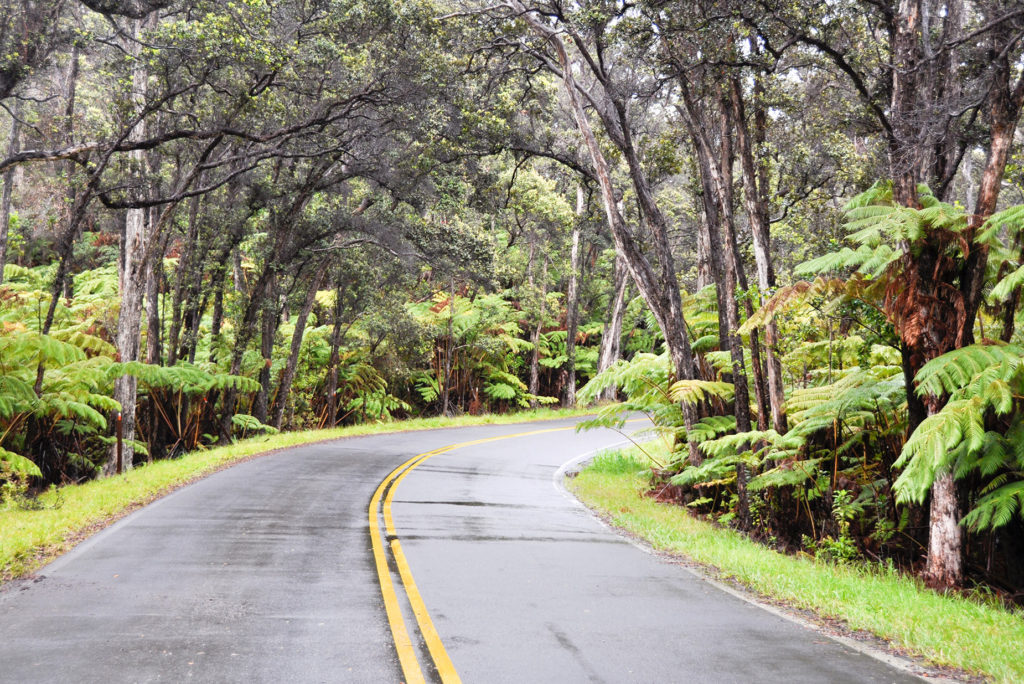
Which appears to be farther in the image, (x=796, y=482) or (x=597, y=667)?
(x=796, y=482)

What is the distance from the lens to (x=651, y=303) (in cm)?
1441

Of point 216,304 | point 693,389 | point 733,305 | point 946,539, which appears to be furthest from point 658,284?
point 216,304

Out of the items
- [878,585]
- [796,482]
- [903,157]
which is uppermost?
[903,157]

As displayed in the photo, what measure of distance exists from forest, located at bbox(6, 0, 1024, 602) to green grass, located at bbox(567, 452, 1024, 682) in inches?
33.0

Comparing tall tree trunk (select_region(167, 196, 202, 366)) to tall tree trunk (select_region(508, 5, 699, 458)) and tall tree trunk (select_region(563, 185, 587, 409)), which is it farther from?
tall tree trunk (select_region(563, 185, 587, 409))

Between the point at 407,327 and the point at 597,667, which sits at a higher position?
the point at 407,327

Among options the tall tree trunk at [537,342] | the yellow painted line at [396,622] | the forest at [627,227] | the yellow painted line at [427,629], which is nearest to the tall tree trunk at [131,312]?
the forest at [627,227]

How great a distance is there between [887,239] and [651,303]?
4726mm

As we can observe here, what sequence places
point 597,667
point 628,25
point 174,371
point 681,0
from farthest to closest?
point 174,371
point 628,25
point 681,0
point 597,667

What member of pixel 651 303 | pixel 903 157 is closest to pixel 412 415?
pixel 651 303

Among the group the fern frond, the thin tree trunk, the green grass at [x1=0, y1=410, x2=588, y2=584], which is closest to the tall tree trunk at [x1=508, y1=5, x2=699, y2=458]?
the fern frond

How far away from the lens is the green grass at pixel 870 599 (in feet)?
18.7

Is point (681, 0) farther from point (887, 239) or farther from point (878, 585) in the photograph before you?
point (878, 585)

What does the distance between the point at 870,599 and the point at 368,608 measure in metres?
4.42
